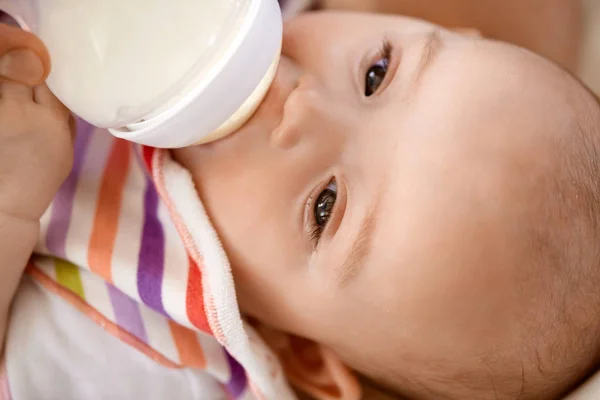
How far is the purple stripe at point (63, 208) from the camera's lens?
0.91 m

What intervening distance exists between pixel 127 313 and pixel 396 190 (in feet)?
1.50

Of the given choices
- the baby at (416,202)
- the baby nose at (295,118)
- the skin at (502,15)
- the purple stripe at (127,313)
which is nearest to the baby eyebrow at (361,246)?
the baby at (416,202)

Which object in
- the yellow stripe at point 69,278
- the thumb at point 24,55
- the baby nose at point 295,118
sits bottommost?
the yellow stripe at point 69,278

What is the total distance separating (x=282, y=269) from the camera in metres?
0.83

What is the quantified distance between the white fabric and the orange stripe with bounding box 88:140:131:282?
0.09 meters

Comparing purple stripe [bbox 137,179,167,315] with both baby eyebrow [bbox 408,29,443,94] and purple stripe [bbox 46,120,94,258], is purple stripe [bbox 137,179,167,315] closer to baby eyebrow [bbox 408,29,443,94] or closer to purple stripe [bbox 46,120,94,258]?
purple stripe [bbox 46,120,94,258]

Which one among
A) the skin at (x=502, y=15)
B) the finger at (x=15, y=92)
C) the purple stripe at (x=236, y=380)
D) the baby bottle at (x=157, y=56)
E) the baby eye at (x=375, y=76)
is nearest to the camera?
the baby bottle at (x=157, y=56)

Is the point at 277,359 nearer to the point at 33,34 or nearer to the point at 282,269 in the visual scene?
the point at 282,269

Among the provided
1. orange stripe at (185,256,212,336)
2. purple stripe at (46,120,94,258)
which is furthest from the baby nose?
purple stripe at (46,120,94,258)

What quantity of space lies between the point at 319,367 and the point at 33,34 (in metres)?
0.66

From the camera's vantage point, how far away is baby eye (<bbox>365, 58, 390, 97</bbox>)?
0.87m

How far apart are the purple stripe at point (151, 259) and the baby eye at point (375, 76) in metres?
0.38

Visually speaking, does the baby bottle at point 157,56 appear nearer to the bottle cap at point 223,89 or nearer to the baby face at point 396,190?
the bottle cap at point 223,89

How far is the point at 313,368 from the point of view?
1021mm
